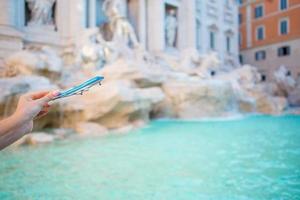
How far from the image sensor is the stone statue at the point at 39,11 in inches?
462

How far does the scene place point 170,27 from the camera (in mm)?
16891

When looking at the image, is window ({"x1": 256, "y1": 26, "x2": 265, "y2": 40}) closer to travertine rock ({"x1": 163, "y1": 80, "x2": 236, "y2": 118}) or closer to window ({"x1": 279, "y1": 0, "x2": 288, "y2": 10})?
window ({"x1": 279, "y1": 0, "x2": 288, "y2": 10})

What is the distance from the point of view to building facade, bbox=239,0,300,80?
68.6 ft

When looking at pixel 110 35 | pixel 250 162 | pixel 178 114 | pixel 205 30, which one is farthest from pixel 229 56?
pixel 250 162

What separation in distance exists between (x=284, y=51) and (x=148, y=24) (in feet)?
38.6

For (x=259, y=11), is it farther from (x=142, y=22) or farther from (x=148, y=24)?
(x=142, y=22)

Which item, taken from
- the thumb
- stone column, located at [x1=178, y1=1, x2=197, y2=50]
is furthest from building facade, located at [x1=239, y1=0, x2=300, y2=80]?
the thumb

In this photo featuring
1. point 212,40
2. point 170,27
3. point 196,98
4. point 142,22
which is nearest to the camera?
point 196,98

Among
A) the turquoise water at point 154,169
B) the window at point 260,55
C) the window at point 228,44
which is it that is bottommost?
the turquoise water at point 154,169

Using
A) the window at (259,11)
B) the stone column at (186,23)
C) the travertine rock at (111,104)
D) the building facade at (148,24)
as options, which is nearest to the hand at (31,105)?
the travertine rock at (111,104)

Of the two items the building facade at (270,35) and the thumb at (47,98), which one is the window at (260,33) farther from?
the thumb at (47,98)

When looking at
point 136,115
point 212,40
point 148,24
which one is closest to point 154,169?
point 136,115

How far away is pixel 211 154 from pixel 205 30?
55.3ft

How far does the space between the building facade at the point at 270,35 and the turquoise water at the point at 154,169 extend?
17667mm
